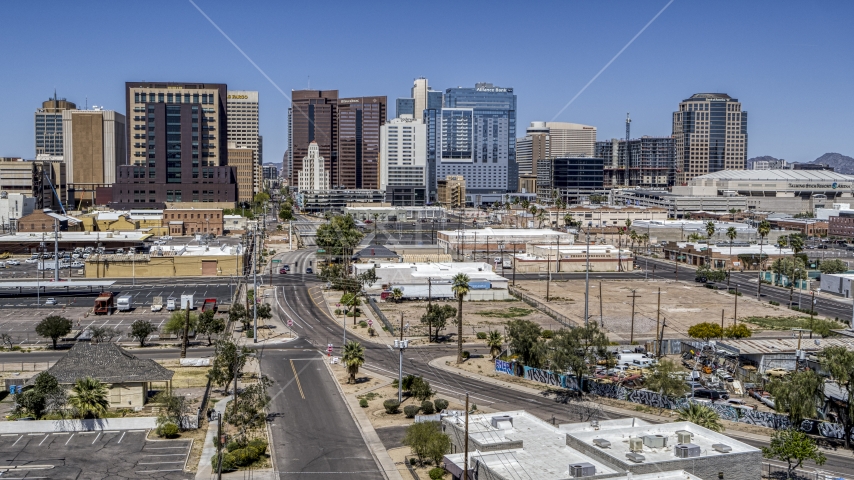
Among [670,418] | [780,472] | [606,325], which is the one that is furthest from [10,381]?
[606,325]

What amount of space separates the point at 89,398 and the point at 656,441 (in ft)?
87.6

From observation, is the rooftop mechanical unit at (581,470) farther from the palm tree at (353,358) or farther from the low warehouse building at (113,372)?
the low warehouse building at (113,372)

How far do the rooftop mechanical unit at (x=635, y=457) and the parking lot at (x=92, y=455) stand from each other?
58.4ft

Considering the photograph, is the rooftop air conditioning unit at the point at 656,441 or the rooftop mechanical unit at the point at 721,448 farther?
the rooftop air conditioning unit at the point at 656,441

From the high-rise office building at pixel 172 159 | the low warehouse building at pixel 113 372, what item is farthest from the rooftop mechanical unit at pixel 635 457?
the high-rise office building at pixel 172 159

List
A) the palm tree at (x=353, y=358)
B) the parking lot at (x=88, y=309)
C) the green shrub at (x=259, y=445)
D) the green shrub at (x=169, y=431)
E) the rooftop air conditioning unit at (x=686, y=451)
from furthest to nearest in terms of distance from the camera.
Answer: the parking lot at (x=88, y=309) < the palm tree at (x=353, y=358) < the green shrub at (x=169, y=431) < the green shrub at (x=259, y=445) < the rooftop air conditioning unit at (x=686, y=451)

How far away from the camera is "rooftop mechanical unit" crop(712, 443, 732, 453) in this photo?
30875 millimetres

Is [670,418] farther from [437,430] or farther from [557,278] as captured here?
[557,278]

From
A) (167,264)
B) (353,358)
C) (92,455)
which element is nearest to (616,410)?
(353,358)

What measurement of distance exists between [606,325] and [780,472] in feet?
117

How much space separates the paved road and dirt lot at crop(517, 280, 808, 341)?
2642cm

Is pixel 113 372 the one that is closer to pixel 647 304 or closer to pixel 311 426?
pixel 311 426

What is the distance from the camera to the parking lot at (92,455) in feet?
113

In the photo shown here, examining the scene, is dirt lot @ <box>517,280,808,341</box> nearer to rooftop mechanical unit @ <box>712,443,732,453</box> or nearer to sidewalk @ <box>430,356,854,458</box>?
sidewalk @ <box>430,356,854,458</box>
